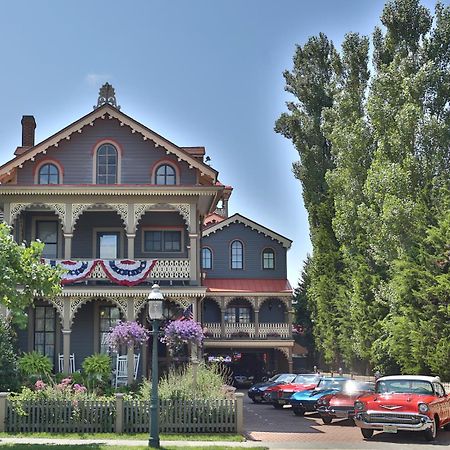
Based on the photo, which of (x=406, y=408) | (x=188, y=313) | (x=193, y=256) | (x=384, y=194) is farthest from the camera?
(x=384, y=194)

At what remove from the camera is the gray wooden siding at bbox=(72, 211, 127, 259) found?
97.7ft

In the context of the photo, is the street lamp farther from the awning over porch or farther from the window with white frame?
the awning over porch

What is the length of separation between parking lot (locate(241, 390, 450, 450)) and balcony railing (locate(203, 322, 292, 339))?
16.7m

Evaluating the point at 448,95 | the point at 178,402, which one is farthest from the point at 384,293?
the point at 178,402

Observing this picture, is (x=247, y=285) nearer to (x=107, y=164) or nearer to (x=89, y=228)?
(x=89, y=228)

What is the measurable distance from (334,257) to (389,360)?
10.6 m

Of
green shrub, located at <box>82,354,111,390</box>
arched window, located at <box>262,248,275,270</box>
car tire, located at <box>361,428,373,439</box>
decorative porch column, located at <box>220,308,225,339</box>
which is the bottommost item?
car tire, located at <box>361,428,373,439</box>

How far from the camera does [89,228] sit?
1177 inches

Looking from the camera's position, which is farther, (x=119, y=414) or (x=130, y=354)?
(x=130, y=354)

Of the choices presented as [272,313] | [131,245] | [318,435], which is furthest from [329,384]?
[272,313]

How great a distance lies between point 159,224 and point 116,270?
3.67 meters

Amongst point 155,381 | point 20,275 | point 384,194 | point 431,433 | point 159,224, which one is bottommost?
point 431,433

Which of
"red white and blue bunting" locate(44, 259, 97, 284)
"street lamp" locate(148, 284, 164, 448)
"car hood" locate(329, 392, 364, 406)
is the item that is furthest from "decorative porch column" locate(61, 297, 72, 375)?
"street lamp" locate(148, 284, 164, 448)

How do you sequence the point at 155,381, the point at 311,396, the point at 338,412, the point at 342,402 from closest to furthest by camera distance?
the point at 155,381 < the point at 338,412 < the point at 342,402 < the point at 311,396
